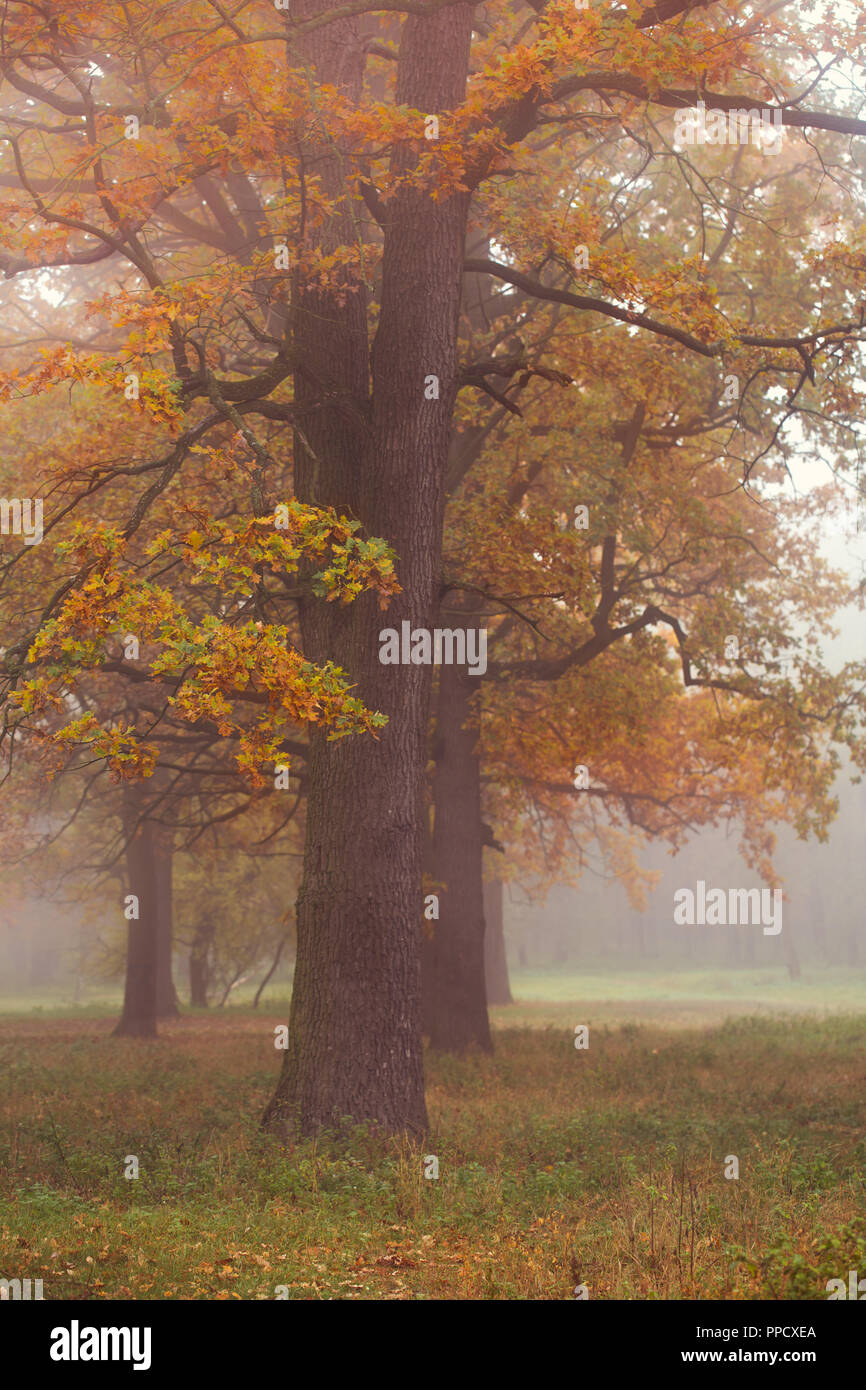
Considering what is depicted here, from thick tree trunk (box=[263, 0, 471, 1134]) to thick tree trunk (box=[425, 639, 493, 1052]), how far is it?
22.0 ft

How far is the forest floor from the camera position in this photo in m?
6.12

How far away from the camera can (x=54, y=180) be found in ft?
45.6

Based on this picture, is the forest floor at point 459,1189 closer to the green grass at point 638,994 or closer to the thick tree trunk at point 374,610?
the thick tree trunk at point 374,610

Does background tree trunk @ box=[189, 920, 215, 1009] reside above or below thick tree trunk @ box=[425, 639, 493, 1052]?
below

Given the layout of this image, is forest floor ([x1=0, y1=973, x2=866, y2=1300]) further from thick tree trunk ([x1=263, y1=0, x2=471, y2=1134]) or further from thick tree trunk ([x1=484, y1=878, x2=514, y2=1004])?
thick tree trunk ([x1=484, y1=878, x2=514, y2=1004])

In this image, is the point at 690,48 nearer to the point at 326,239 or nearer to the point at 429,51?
the point at 429,51

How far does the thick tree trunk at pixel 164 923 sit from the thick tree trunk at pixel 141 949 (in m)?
0.66

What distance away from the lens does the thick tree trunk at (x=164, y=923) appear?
86.4ft

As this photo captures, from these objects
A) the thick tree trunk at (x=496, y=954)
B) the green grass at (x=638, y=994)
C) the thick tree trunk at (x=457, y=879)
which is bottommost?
the green grass at (x=638, y=994)

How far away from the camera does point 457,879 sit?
58.7ft

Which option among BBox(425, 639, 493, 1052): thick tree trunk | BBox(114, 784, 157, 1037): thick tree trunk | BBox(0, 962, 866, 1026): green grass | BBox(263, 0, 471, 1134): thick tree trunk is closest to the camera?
BBox(263, 0, 471, 1134): thick tree trunk

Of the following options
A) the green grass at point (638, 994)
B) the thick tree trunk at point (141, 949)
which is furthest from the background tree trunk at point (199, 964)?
the thick tree trunk at point (141, 949)

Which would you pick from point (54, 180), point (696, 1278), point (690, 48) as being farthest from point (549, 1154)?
point (54, 180)

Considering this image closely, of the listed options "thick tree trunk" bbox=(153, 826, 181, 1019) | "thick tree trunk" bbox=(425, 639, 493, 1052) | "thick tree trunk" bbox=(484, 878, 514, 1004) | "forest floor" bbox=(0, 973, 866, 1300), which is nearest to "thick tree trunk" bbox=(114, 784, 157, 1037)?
"thick tree trunk" bbox=(153, 826, 181, 1019)
